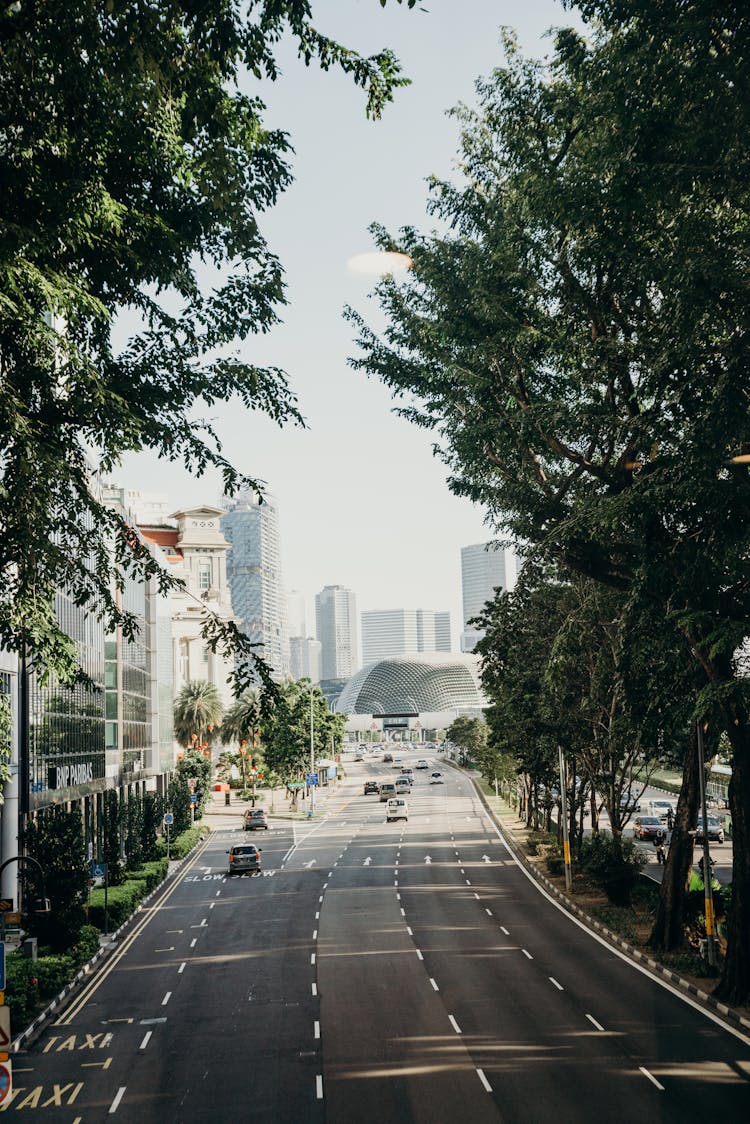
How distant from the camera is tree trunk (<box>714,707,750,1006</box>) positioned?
22.6 metres

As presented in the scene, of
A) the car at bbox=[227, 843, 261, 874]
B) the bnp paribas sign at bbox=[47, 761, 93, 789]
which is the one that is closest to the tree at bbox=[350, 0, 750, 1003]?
the bnp paribas sign at bbox=[47, 761, 93, 789]

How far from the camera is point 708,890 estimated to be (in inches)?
1011

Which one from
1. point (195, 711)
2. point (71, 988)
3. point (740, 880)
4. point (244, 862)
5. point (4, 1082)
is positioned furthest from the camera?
point (195, 711)

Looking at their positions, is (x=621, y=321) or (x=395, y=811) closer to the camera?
(x=621, y=321)

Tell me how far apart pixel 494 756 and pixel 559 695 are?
5420cm

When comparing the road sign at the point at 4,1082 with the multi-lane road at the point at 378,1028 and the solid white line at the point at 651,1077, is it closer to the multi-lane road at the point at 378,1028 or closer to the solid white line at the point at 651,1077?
the multi-lane road at the point at 378,1028

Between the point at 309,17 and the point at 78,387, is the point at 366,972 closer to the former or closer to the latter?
the point at 78,387

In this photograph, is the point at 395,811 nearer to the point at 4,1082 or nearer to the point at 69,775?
the point at 69,775

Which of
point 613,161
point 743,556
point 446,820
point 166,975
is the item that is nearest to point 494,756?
point 446,820

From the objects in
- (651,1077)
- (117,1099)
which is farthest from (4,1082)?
(651,1077)

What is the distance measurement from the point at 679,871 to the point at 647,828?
35.8 meters

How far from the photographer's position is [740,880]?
22.9 meters

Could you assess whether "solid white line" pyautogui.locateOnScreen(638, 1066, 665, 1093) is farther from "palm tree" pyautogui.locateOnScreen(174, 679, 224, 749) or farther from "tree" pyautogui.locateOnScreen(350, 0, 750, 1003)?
"palm tree" pyautogui.locateOnScreen(174, 679, 224, 749)

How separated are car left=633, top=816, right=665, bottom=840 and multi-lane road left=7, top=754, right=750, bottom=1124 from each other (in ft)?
73.1
